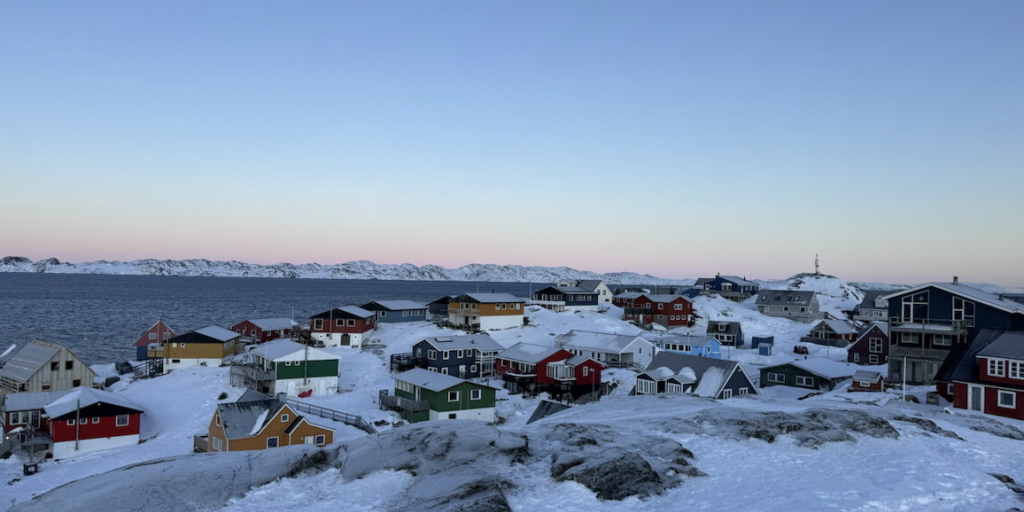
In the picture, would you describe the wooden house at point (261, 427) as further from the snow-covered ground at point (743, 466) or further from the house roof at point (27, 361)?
the house roof at point (27, 361)

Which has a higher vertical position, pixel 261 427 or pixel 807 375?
pixel 807 375

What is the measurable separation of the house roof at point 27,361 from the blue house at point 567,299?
73956mm

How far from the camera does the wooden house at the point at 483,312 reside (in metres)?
89.6

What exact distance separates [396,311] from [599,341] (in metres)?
36.8

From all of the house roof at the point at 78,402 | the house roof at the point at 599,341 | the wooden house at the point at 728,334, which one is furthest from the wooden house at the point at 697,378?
the house roof at the point at 78,402

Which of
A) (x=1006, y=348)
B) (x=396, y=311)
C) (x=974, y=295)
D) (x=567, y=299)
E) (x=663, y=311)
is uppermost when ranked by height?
(x=974, y=295)

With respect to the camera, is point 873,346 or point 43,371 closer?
point 43,371

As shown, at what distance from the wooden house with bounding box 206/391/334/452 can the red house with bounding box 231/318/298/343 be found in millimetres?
47129

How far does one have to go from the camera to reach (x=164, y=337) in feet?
260

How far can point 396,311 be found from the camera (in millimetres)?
97625

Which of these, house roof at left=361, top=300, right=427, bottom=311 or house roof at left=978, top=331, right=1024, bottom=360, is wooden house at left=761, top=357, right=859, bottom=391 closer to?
house roof at left=978, top=331, right=1024, bottom=360

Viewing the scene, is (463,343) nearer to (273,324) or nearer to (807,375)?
(807,375)

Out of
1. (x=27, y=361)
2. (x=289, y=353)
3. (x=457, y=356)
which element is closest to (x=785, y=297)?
(x=457, y=356)

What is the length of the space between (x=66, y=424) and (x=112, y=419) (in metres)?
2.79
